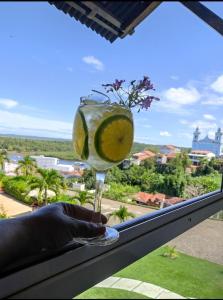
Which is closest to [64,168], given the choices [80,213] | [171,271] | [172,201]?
[80,213]

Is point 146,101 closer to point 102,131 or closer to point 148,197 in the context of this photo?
point 102,131

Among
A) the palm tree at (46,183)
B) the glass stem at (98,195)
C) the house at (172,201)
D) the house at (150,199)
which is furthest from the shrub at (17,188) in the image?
the house at (172,201)

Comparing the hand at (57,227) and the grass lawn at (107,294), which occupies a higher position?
the hand at (57,227)

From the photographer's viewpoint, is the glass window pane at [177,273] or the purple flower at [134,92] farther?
the purple flower at [134,92]

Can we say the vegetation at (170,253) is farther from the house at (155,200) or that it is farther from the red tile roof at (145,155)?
the red tile roof at (145,155)

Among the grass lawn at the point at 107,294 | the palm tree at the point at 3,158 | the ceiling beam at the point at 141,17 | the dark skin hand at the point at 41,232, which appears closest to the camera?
the ceiling beam at the point at 141,17

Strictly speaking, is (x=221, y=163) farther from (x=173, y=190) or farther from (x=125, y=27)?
(x=125, y=27)

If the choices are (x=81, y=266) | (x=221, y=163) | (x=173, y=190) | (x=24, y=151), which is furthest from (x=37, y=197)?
(x=221, y=163)
